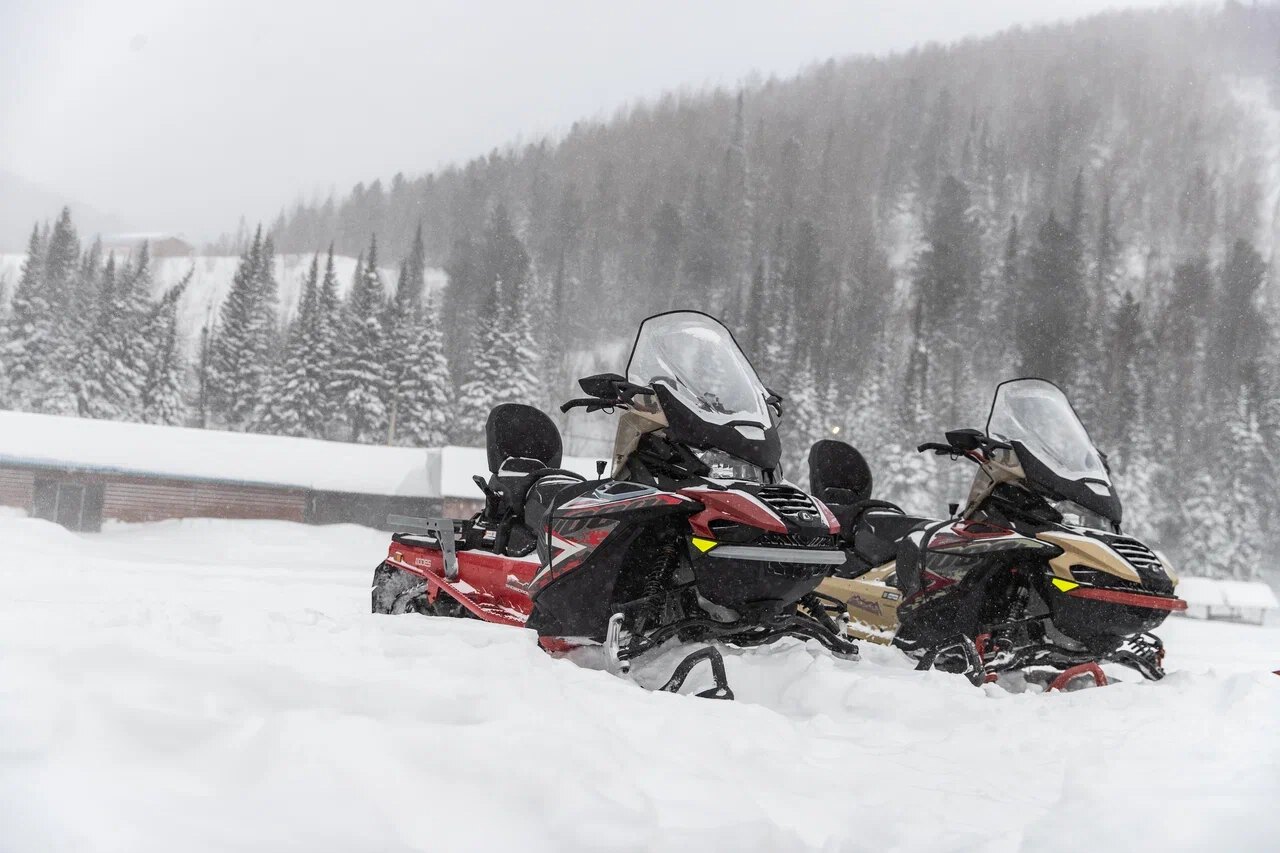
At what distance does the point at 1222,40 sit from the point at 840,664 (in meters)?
122

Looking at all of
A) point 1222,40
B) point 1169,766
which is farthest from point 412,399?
point 1222,40

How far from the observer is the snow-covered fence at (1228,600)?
106 ft

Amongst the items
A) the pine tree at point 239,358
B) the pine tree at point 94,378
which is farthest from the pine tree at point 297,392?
the pine tree at point 94,378

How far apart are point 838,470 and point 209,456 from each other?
26876mm

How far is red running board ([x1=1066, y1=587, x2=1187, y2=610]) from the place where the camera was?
439 cm

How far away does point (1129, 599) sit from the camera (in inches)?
173

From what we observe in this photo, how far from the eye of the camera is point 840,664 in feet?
12.6

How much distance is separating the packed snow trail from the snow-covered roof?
112 feet

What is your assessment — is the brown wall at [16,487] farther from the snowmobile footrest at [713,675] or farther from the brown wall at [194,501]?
the snowmobile footrest at [713,675]

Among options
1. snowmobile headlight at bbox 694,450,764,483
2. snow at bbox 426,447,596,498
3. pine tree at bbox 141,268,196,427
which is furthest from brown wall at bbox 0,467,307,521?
snowmobile headlight at bbox 694,450,764,483

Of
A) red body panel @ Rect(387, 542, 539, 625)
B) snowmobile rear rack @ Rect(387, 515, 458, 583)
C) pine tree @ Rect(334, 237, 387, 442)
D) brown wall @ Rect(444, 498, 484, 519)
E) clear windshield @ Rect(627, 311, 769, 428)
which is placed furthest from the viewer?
pine tree @ Rect(334, 237, 387, 442)

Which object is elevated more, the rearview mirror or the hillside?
the hillside

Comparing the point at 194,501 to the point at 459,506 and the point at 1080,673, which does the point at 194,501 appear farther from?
the point at 1080,673

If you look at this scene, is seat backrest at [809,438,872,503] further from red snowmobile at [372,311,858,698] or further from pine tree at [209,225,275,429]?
pine tree at [209,225,275,429]
